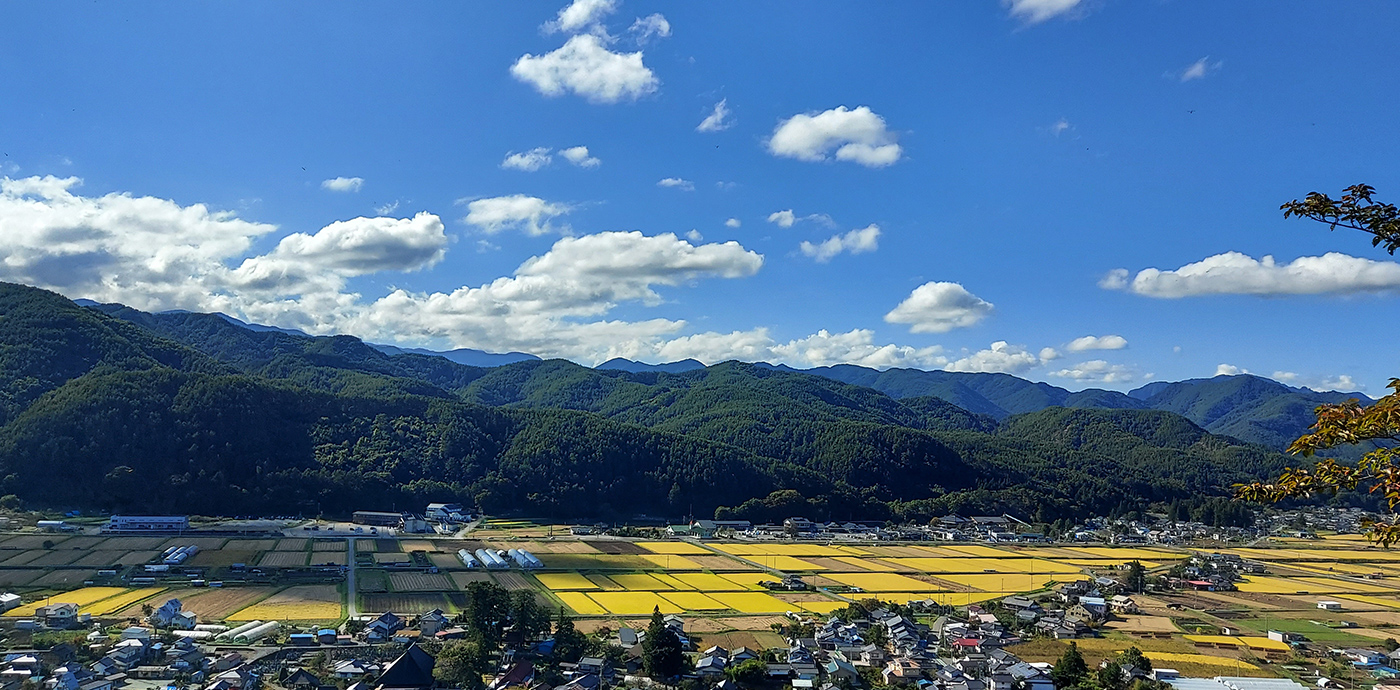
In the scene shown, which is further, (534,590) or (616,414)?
(616,414)

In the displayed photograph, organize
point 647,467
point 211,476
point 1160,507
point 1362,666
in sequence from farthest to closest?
point 1160,507 < point 647,467 < point 211,476 < point 1362,666

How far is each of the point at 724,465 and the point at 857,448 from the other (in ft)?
58.0

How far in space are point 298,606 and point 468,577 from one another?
7.91m

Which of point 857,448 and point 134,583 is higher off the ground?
point 857,448

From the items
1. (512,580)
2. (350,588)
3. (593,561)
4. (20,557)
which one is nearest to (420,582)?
(350,588)

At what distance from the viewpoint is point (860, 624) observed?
2822cm

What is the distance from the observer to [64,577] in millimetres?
32469

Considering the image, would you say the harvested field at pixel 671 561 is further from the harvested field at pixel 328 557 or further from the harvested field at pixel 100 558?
the harvested field at pixel 100 558

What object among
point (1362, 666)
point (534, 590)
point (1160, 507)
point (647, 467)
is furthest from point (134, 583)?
point (1160, 507)

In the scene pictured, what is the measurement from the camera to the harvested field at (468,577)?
34781 millimetres

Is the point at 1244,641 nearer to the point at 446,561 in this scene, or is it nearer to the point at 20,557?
the point at 446,561

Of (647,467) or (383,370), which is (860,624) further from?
(383,370)

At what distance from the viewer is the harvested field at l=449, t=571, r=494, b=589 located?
3478 centimetres

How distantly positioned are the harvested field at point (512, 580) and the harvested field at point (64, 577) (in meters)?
15.1
